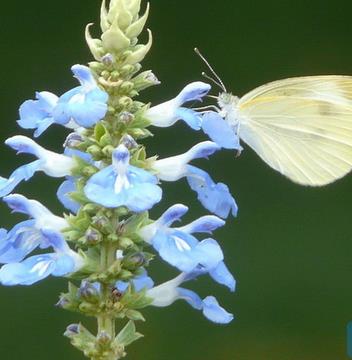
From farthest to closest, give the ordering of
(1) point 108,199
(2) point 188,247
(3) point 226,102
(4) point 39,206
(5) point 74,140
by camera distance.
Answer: (3) point 226,102
(4) point 39,206
(5) point 74,140
(2) point 188,247
(1) point 108,199

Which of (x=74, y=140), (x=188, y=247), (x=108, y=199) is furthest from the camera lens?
(x=74, y=140)

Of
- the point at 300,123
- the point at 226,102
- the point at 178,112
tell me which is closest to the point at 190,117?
the point at 178,112

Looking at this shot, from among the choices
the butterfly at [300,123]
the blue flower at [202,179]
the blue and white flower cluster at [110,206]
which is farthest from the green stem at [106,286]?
the butterfly at [300,123]

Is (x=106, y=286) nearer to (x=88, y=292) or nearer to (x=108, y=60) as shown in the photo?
(x=88, y=292)

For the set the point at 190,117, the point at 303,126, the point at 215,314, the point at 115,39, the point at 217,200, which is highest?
the point at 115,39

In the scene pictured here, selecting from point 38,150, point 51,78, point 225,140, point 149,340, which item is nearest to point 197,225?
point 225,140

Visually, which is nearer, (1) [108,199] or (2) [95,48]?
(1) [108,199]
